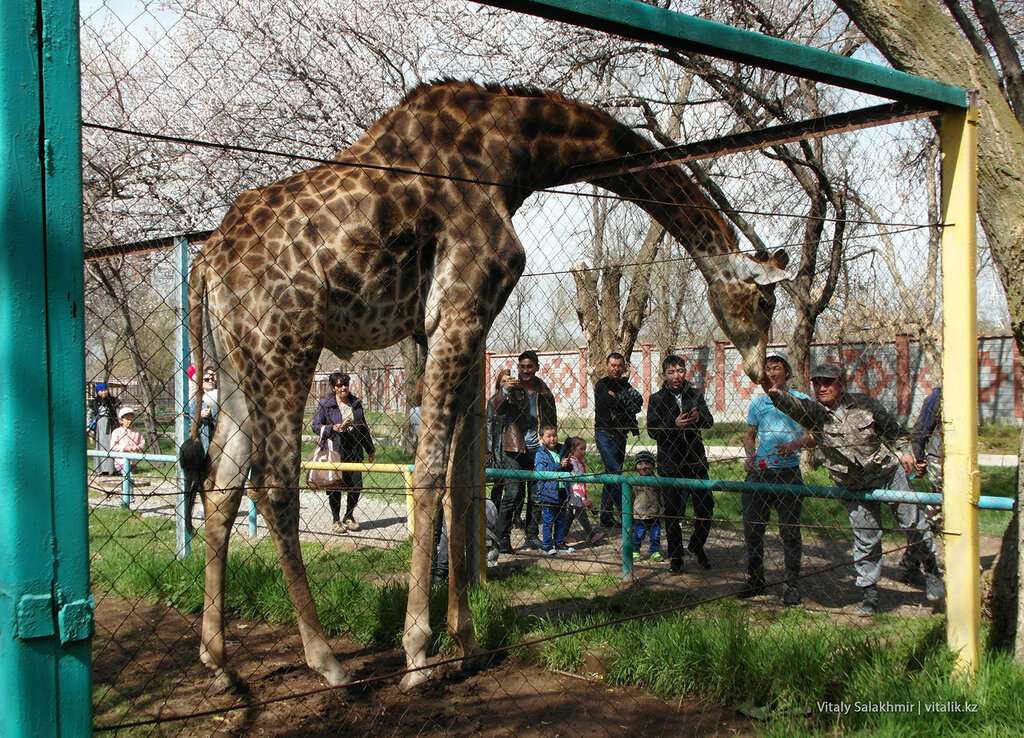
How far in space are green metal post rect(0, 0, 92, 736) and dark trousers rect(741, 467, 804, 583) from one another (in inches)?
188

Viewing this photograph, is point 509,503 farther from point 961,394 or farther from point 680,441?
point 961,394

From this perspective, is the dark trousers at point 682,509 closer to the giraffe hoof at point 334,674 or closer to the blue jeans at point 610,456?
the blue jeans at point 610,456

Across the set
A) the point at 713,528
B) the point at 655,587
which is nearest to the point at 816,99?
the point at 713,528

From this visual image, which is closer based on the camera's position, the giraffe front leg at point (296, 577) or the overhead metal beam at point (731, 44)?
the overhead metal beam at point (731, 44)

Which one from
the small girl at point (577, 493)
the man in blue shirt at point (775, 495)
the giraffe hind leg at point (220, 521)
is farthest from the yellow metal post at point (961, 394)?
the small girl at point (577, 493)

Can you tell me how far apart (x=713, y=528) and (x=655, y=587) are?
8.94 feet

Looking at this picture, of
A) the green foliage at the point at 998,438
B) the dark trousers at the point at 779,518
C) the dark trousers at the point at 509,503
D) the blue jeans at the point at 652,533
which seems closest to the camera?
the dark trousers at the point at 779,518

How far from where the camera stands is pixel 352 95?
11336mm

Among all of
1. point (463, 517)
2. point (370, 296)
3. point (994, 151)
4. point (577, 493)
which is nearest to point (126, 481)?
point (577, 493)

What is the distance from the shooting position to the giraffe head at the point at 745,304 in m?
5.23

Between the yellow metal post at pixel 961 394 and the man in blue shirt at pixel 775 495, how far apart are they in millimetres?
1763

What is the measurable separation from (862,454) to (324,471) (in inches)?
218

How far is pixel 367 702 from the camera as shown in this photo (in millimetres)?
3684

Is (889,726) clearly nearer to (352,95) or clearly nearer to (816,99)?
(816,99)
